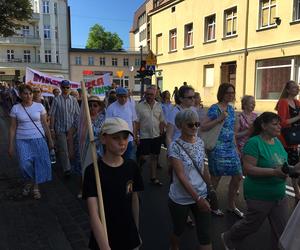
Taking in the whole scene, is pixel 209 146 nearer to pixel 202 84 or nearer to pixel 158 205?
pixel 158 205

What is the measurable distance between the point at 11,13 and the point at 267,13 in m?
14.7

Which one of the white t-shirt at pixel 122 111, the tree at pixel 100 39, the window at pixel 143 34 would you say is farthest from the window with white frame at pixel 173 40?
the tree at pixel 100 39

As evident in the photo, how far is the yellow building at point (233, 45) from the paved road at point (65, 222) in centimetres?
1643

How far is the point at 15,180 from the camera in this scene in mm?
6293

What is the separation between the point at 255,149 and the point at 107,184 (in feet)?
4.94

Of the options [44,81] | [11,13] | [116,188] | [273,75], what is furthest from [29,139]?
[273,75]

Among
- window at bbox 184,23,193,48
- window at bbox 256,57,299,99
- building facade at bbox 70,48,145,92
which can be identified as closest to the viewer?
window at bbox 256,57,299,99

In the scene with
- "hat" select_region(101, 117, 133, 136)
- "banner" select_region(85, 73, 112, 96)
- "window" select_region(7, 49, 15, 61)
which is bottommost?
"hat" select_region(101, 117, 133, 136)

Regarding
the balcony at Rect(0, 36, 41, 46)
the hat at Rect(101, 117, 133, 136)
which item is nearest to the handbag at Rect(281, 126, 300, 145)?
the hat at Rect(101, 117, 133, 136)

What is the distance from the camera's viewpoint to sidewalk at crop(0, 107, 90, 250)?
3857 millimetres

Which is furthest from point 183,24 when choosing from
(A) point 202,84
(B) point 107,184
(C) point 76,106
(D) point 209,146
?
(B) point 107,184

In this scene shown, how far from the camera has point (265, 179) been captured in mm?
3145

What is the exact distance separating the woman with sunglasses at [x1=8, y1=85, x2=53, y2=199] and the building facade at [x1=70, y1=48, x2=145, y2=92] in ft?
180

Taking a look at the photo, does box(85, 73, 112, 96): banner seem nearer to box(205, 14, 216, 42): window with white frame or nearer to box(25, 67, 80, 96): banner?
box(25, 67, 80, 96): banner
